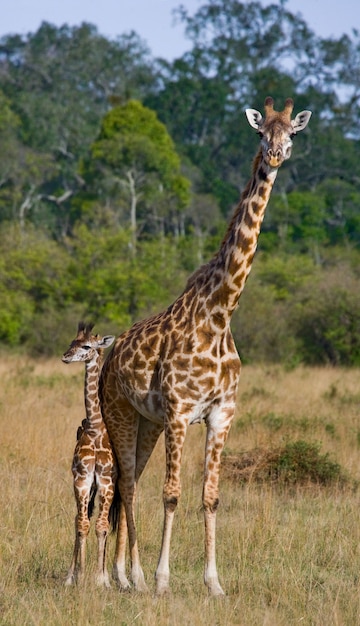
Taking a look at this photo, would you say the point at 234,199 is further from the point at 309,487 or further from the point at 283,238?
the point at 309,487

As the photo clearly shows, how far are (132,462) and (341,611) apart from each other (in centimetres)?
170

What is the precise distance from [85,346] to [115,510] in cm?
110

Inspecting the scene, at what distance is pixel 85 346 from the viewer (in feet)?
21.1

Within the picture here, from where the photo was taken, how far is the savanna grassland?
5.60 metres

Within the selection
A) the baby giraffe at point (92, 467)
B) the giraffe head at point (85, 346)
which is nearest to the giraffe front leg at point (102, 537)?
the baby giraffe at point (92, 467)

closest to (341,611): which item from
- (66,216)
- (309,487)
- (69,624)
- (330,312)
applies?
(69,624)

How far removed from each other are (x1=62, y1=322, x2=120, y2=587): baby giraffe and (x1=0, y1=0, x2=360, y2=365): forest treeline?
14.9 metres

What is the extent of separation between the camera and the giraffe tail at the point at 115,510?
21.8ft

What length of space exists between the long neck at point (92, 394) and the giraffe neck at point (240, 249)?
852 millimetres

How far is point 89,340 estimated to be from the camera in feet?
21.1

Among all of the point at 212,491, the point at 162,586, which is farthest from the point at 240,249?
the point at 162,586

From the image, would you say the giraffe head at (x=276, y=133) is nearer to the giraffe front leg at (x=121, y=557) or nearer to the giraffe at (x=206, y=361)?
the giraffe at (x=206, y=361)

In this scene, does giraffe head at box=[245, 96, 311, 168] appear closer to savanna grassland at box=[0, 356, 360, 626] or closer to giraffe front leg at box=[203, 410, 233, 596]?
giraffe front leg at box=[203, 410, 233, 596]

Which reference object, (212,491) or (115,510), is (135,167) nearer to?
(115,510)
